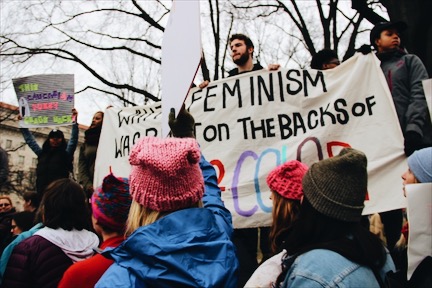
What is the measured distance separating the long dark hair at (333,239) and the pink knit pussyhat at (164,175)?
39 centimetres

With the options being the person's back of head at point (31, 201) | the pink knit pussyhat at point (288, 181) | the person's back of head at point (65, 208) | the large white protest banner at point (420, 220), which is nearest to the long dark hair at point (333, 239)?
the large white protest banner at point (420, 220)

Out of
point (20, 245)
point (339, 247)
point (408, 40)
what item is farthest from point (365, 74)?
point (20, 245)

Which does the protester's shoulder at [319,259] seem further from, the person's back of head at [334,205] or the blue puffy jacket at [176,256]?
the blue puffy jacket at [176,256]

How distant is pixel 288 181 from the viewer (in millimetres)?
2533

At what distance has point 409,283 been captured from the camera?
5.78ft

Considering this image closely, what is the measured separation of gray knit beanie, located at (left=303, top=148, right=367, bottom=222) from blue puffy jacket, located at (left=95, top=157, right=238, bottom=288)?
36 centimetres

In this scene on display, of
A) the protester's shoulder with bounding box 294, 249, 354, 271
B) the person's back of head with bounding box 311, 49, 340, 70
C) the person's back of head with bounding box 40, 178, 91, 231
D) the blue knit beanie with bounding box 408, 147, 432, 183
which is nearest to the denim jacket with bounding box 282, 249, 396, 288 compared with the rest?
the protester's shoulder with bounding box 294, 249, 354, 271

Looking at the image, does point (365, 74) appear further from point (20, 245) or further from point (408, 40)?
point (20, 245)

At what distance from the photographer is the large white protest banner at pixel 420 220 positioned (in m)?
1.72

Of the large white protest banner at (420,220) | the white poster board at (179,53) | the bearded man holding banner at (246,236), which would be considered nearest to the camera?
the large white protest banner at (420,220)

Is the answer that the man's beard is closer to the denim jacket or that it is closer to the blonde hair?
the blonde hair

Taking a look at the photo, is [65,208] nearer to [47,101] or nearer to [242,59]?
[242,59]

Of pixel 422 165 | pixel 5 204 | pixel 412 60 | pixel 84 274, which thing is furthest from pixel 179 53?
pixel 5 204

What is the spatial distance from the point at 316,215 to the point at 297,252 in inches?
6.6
